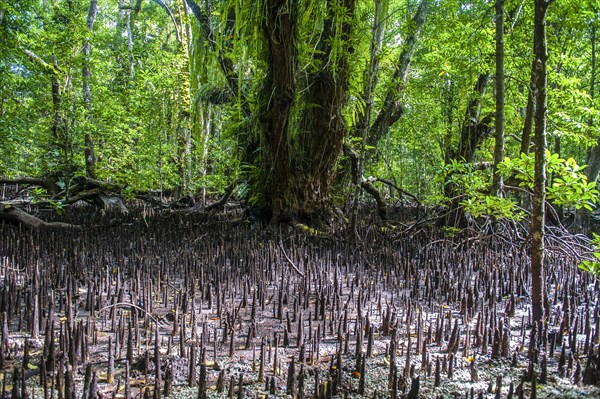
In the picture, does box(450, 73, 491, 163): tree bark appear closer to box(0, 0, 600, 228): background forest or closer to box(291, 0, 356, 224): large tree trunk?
box(0, 0, 600, 228): background forest

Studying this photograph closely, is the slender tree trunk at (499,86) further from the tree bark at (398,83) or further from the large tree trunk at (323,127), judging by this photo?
the tree bark at (398,83)

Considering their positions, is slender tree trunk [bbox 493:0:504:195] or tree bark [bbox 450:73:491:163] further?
tree bark [bbox 450:73:491:163]

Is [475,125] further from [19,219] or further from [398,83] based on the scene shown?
[19,219]

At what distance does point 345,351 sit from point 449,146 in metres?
8.50

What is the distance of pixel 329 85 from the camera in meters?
6.46

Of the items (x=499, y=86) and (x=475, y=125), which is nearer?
(x=499, y=86)

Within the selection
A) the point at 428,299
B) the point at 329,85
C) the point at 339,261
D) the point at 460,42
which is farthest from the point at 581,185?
the point at 460,42

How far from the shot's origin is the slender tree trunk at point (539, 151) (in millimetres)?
2693

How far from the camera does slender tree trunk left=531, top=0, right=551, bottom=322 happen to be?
2693 millimetres

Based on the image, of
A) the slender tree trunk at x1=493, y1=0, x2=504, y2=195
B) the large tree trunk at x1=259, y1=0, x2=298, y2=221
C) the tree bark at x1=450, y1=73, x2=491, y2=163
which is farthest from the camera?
the tree bark at x1=450, y1=73, x2=491, y2=163

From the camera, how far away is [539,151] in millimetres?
2705

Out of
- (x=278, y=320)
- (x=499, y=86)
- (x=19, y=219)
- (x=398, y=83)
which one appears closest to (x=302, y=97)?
(x=398, y=83)

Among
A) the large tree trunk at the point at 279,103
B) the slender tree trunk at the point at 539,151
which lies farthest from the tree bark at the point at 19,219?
the slender tree trunk at the point at 539,151

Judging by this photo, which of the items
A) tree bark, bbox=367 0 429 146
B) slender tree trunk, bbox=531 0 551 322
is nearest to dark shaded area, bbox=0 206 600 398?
slender tree trunk, bbox=531 0 551 322
